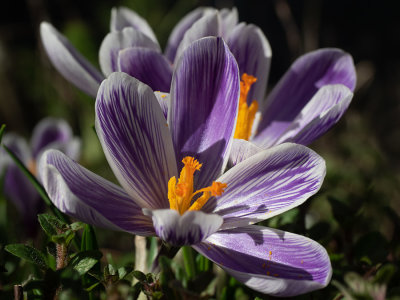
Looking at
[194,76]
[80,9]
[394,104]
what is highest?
[194,76]

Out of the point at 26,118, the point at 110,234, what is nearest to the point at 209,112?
the point at 110,234

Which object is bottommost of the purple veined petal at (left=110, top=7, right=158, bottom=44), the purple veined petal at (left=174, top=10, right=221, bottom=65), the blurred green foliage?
the blurred green foliage

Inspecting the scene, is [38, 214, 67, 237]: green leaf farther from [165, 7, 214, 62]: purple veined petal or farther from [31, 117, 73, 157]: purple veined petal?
[31, 117, 73, 157]: purple veined petal

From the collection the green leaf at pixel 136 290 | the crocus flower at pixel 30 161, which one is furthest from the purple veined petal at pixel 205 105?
the crocus flower at pixel 30 161

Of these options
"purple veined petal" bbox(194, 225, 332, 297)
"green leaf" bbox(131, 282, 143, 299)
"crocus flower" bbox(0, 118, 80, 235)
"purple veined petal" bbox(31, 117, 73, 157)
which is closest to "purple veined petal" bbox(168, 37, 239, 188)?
"purple veined petal" bbox(194, 225, 332, 297)

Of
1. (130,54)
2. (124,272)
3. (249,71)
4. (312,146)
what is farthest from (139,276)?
(312,146)

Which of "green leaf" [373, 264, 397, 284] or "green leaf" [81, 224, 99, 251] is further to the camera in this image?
"green leaf" [81, 224, 99, 251]

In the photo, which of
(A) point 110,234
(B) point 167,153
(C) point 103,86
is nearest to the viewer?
(C) point 103,86

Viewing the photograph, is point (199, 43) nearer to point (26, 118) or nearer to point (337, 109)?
point (337, 109)
